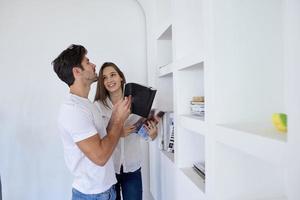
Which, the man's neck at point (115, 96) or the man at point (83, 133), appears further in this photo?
the man's neck at point (115, 96)

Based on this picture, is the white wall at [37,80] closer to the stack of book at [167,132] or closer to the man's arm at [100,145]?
the stack of book at [167,132]

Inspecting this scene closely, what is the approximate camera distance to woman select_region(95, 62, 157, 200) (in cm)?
159

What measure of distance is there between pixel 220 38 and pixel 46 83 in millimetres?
1729

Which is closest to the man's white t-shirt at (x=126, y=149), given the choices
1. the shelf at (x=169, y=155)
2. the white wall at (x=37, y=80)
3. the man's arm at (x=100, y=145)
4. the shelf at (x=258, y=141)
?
the shelf at (x=169, y=155)

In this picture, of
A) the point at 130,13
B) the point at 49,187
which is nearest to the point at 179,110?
the point at 130,13

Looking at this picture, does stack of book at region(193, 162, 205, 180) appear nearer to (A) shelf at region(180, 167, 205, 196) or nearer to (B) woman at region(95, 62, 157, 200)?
(A) shelf at region(180, 167, 205, 196)

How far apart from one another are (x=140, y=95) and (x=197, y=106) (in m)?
0.36

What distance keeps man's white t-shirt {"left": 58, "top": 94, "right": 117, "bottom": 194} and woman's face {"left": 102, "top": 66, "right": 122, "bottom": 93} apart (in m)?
0.35

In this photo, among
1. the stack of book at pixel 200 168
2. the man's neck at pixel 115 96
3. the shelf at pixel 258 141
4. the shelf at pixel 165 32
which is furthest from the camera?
the man's neck at pixel 115 96

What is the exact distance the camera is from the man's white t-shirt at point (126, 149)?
1587 millimetres

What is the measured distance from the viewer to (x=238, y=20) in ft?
A: 2.83

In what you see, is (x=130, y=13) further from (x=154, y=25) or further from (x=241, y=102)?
(x=241, y=102)

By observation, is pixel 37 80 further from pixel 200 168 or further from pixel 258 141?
pixel 258 141

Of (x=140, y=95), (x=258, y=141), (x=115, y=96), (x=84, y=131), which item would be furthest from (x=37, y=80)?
(x=258, y=141)
